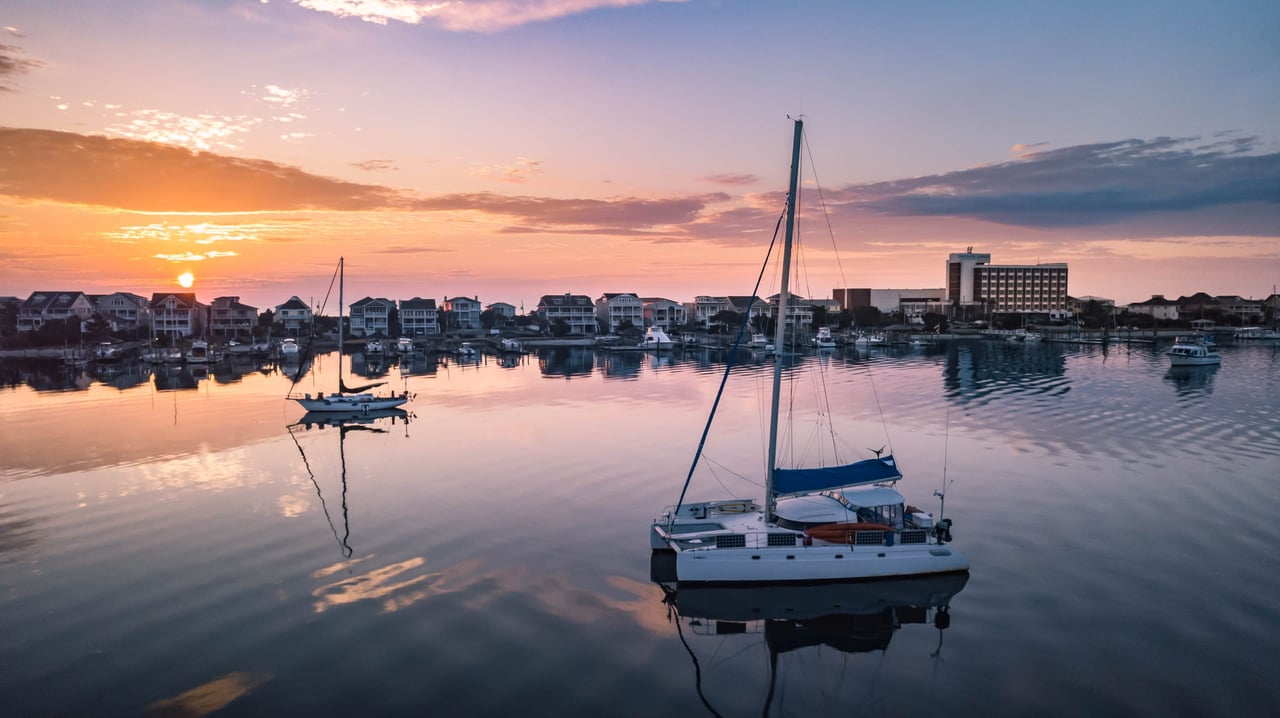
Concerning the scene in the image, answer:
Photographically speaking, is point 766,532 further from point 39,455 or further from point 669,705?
point 39,455

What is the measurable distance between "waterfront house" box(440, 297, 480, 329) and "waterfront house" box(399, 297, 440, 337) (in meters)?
10.7

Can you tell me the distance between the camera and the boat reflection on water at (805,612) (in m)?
18.4

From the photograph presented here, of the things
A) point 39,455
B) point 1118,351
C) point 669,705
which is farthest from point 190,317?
point 1118,351

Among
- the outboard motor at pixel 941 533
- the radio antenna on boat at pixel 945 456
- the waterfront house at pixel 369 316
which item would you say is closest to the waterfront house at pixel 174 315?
the waterfront house at pixel 369 316

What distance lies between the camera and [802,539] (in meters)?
21.7

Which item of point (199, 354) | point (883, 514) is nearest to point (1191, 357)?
point (883, 514)

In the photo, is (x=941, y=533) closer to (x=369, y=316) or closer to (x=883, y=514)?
(x=883, y=514)

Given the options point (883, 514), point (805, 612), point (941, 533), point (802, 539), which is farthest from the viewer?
point (883, 514)

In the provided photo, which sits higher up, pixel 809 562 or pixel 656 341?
pixel 656 341

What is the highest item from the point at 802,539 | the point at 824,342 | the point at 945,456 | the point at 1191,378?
the point at 824,342

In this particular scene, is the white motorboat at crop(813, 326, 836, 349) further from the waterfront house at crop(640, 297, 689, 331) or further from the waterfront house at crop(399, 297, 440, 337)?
the waterfront house at crop(399, 297, 440, 337)

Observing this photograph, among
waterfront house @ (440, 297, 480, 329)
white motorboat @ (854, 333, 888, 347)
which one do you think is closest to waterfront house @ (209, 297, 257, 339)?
waterfront house @ (440, 297, 480, 329)

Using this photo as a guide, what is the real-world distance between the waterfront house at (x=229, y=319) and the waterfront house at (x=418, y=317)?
3190 centimetres

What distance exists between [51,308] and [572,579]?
167 meters
